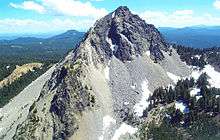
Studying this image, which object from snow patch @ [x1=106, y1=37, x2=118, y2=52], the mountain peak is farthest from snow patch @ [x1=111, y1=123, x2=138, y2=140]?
the mountain peak

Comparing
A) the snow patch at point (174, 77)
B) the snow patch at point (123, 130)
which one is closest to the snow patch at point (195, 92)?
the snow patch at point (174, 77)

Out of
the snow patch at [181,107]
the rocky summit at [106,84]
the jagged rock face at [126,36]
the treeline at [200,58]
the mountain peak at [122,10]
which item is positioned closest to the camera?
the rocky summit at [106,84]

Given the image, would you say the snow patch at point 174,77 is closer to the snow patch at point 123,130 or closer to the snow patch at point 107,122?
the snow patch at point 107,122

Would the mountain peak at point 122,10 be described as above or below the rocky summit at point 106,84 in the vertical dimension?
above

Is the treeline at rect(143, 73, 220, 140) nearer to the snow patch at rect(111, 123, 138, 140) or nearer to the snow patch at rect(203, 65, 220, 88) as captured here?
the snow patch at rect(111, 123, 138, 140)

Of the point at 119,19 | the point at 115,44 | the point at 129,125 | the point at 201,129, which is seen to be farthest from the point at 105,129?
the point at 119,19

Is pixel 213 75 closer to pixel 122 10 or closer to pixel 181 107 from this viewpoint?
pixel 122 10

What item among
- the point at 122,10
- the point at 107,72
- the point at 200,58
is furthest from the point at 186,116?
the point at 122,10
